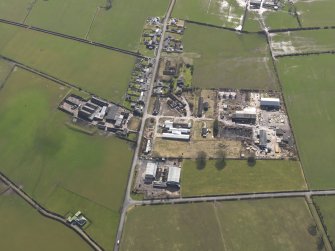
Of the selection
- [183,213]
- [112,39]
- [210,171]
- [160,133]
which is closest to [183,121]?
[160,133]

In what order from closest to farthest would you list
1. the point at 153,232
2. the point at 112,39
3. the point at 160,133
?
the point at 153,232, the point at 160,133, the point at 112,39

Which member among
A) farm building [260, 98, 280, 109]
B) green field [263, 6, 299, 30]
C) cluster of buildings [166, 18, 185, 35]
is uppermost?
green field [263, 6, 299, 30]

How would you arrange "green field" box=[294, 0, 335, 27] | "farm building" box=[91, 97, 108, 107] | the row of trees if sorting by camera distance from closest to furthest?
the row of trees → "farm building" box=[91, 97, 108, 107] → "green field" box=[294, 0, 335, 27]

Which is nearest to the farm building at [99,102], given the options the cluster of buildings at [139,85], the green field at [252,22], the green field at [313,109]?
the cluster of buildings at [139,85]

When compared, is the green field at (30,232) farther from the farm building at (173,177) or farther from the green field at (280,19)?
the green field at (280,19)

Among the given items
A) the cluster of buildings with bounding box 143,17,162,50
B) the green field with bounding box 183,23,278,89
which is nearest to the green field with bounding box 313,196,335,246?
the green field with bounding box 183,23,278,89

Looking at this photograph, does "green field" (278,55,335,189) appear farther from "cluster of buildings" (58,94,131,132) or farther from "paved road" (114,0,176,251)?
"cluster of buildings" (58,94,131,132)

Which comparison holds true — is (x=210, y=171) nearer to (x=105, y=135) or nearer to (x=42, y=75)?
(x=105, y=135)
